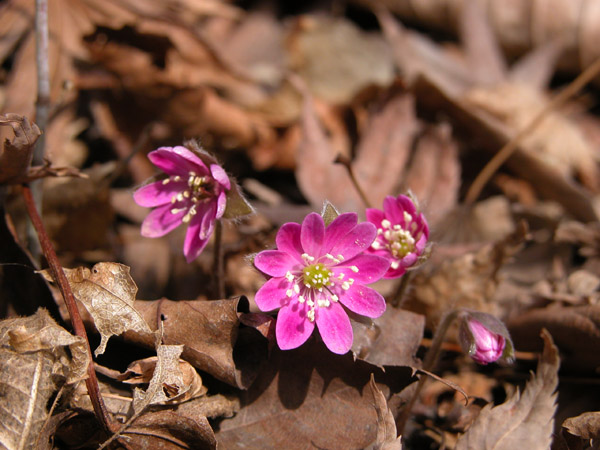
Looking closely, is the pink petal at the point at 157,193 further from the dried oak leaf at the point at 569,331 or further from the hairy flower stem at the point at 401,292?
the dried oak leaf at the point at 569,331

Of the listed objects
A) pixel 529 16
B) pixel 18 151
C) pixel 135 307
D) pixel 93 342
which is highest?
pixel 529 16

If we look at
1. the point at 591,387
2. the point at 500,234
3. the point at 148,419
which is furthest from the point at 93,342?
the point at 500,234

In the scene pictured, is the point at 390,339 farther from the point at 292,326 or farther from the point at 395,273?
the point at 292,326

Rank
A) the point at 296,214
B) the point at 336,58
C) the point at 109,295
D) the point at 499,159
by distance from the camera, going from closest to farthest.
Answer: the point at 109,295 < the point at 296,214 < the point at 499,159 < the point at 336,58

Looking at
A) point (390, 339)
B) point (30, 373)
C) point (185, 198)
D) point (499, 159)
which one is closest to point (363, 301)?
point (390, 339)

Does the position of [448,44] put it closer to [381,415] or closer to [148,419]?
[381,415]

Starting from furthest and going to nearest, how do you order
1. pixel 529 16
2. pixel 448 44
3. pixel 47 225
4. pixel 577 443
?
1. pixel 448 44
2. pixel 529 16
3. pixel 47 225
4. pixel 577 443

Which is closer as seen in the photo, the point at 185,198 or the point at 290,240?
the point at 290,240

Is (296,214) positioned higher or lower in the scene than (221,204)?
lower
